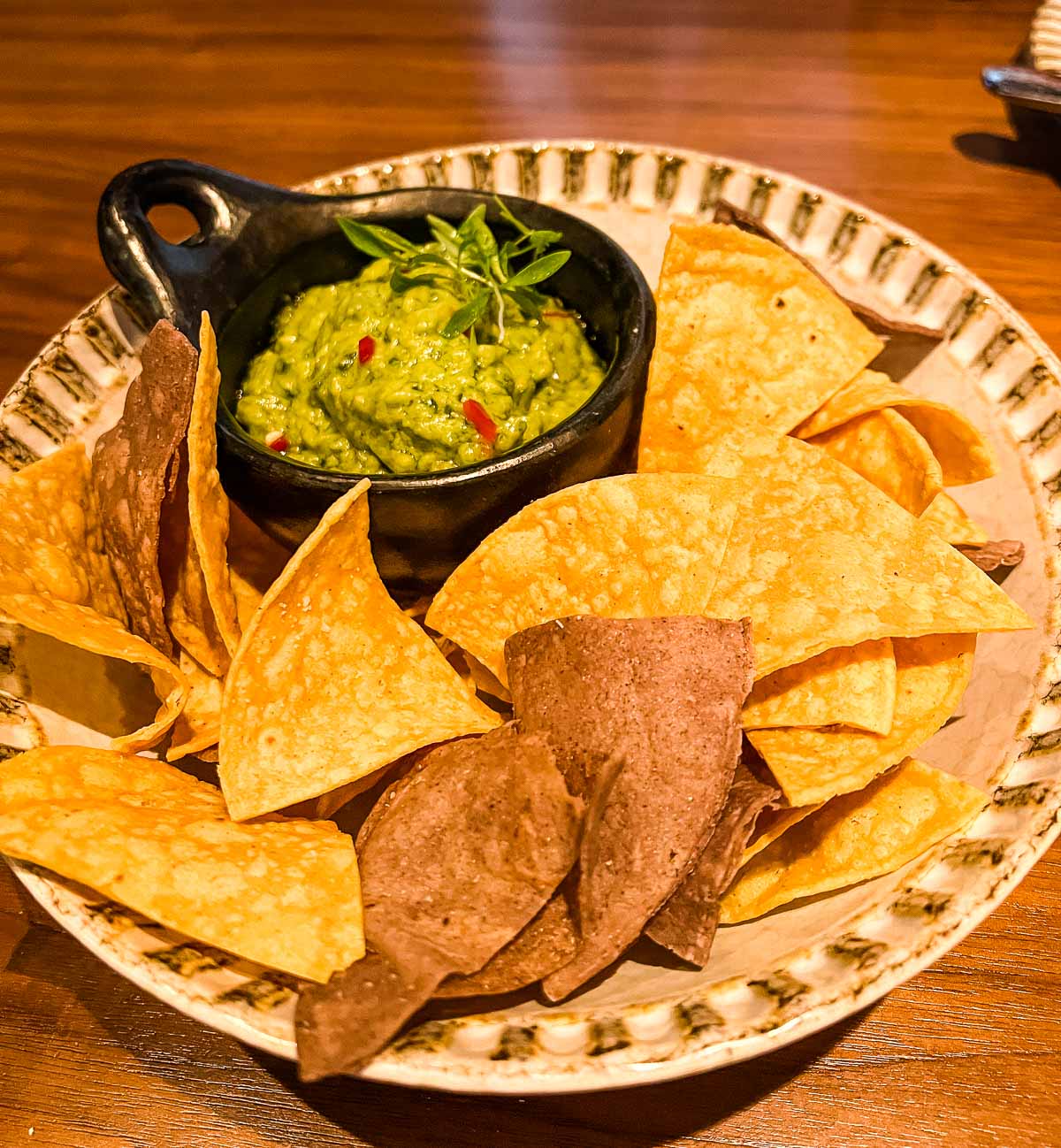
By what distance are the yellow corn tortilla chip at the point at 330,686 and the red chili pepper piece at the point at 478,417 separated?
0.78 ft

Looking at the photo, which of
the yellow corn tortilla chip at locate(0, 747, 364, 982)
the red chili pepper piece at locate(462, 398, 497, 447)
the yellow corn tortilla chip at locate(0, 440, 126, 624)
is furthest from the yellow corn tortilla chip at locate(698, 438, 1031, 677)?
the yellow corn tortilla chip at locate(0, 440, 126, 624)

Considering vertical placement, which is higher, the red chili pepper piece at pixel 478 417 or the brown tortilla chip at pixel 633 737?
the red chili pepper piece at pixel 478 417

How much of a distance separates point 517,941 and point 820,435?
1200 mm

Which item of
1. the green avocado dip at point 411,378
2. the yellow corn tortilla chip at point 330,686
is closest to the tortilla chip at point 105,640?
the yellow corn tortilla chip at point 330,686

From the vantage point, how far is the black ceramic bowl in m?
1.62

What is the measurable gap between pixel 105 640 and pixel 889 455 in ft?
4.75

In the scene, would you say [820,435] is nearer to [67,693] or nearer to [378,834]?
[378,834]

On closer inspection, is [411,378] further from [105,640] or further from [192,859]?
[192,859]

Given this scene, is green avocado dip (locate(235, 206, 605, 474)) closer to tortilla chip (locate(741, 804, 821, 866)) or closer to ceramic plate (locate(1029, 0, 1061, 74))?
tortilla chip (locate(741, 804, 821, 866))

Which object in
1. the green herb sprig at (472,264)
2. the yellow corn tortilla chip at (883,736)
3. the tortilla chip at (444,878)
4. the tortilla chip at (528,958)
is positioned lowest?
the tortilla chip at (528,958)

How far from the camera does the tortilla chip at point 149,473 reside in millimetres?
1544

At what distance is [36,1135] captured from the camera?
1.31 meters

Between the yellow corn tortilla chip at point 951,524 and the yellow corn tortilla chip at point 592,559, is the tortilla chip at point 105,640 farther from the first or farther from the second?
the yellow corn tortilla chip at point 951,524

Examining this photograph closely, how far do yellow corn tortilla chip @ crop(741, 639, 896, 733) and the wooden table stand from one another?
15.4 inches
